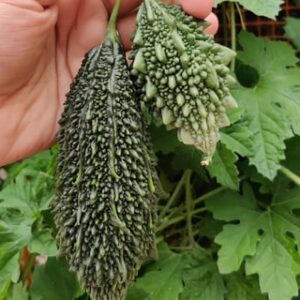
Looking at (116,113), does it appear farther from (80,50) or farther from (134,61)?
(80,50)

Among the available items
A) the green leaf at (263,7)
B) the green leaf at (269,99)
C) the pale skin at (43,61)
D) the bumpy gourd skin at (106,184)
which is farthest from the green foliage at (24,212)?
the green leaf at (263,7)

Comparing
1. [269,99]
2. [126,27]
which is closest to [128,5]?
[126,27]

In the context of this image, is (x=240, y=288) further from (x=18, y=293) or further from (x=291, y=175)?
(x=18, y=293)

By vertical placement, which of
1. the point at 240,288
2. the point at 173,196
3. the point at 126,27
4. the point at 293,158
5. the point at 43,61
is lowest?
the point at 240,288

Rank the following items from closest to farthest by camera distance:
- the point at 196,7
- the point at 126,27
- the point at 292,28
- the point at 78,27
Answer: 1. the point at 196,7
2. the point at 126,27
3. the point at 78,27
4. the point at 292,28

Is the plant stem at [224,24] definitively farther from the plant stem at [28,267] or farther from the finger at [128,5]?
the plant stem at [28,267]

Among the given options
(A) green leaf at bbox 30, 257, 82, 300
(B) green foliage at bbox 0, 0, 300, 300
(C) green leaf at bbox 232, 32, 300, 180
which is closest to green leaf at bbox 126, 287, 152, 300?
(B) green foliage at bbox 0, 0, 300, 300
